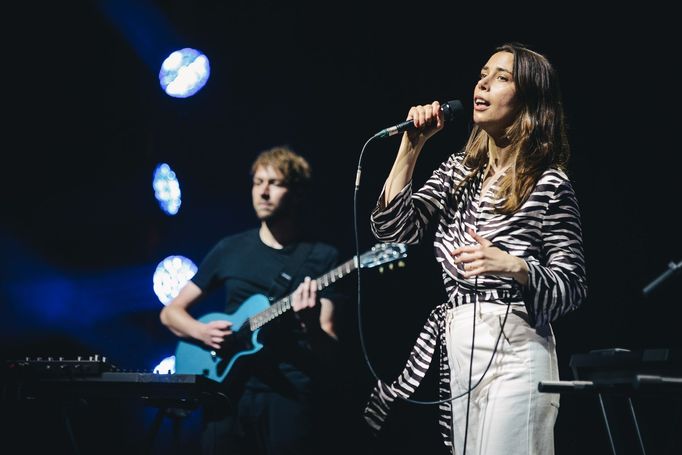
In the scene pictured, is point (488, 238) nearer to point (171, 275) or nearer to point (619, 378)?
point (619, 378)

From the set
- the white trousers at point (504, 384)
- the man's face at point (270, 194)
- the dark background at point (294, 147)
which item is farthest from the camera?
the man's face at point (270, 194)

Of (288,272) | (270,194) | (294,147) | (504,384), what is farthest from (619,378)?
(294,147)

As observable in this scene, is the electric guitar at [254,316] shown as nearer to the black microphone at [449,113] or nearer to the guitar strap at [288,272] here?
the guitar strap at [288,272]

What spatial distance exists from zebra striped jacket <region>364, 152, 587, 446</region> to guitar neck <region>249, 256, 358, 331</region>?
140cm

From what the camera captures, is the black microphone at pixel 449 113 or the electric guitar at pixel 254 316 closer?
the black microphone at pixel 449 113

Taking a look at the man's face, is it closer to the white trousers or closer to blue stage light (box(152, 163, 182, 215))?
blue stage light (box(152, 163, 182, 215))

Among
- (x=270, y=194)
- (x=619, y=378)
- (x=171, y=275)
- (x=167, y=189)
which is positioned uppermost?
(x=167, y=189)

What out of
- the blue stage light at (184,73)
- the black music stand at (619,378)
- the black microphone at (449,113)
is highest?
the blue stage light at (184,73)

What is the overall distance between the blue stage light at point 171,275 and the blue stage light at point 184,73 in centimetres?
106

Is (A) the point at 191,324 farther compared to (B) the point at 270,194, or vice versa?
(B) the point at 270,194

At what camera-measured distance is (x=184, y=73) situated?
4383 mm

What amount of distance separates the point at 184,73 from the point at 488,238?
10.0 feet

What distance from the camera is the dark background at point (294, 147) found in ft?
10.8

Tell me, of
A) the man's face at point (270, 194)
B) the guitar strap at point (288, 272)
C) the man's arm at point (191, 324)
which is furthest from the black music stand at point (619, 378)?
the man's face at point (270, 194)
